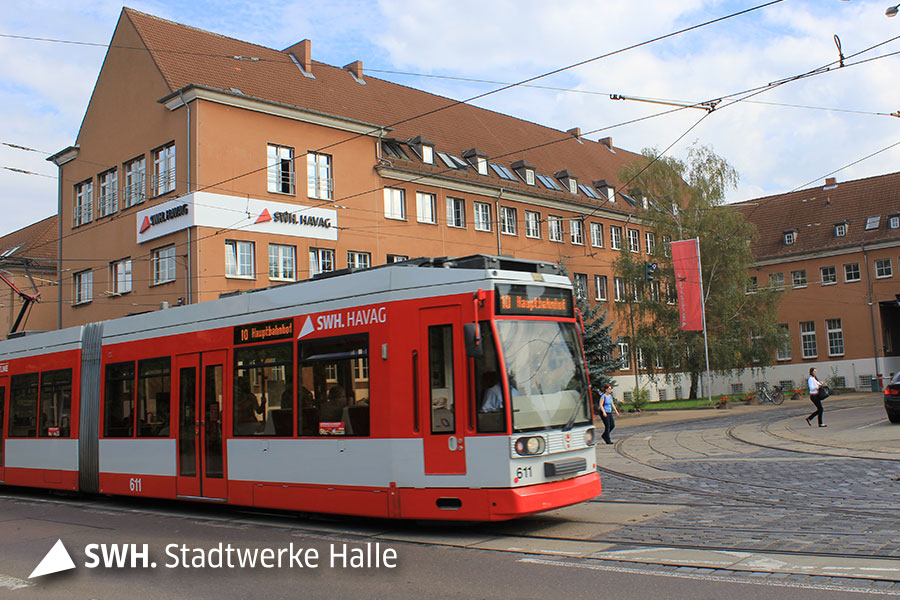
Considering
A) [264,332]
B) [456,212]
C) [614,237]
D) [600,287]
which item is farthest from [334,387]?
[614,237]

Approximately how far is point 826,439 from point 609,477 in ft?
24.8

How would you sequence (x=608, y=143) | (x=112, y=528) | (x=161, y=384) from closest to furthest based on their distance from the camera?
1. (x=112, y=528)
2. (x=161, y=384)
3. (x=608, y=143)

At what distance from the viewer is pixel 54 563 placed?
357 inches

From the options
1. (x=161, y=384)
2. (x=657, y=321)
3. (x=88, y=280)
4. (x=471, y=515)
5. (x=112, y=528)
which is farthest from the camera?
(x=657, y=321)

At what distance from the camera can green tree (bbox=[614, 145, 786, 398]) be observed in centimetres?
4288

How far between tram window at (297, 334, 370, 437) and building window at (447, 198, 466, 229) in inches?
1125

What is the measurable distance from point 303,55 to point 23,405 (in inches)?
975

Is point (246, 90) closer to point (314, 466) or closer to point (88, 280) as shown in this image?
point (88, 280)

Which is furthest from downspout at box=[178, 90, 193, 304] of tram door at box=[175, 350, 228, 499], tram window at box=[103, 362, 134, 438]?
tram door at box=[175, 350, 228, 499]

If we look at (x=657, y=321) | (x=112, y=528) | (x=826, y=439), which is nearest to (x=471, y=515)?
(x=112, y=528)

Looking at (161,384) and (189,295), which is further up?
(189,295)

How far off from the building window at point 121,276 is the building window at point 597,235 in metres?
25.6

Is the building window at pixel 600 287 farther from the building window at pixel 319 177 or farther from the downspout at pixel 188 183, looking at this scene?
the downspout at pixel 188 183

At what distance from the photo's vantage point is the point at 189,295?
29.3m
